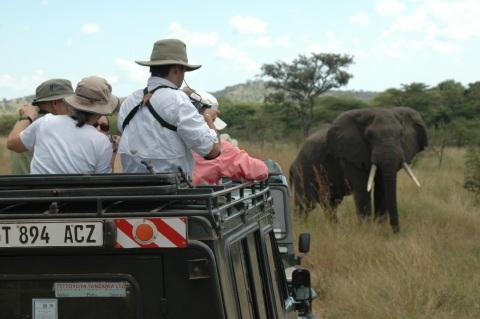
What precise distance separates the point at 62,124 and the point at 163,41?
0.80m

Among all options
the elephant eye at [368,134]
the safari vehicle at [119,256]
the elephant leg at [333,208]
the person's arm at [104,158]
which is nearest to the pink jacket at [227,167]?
the person's arm at [104,158]

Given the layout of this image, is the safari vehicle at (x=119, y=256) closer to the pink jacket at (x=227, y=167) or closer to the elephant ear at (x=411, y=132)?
the pink jacket at (x=227, y=167)

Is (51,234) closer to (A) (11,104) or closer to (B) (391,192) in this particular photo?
(B) (391,192)

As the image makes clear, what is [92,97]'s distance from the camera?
5.25m

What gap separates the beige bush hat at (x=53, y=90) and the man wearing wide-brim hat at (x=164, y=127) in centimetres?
87

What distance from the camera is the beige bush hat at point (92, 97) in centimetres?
522

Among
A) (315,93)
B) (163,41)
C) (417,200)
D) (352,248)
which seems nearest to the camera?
(163,41)

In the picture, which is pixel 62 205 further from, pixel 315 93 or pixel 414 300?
pixel 315 93

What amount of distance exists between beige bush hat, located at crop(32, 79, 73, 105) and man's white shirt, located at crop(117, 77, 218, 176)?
984mm

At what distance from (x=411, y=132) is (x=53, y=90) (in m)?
10.9

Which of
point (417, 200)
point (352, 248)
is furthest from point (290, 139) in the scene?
point (352, 248)

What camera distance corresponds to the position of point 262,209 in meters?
4.61

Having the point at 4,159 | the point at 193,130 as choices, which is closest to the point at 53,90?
the point at 193,130

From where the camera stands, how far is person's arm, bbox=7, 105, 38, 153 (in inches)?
228
